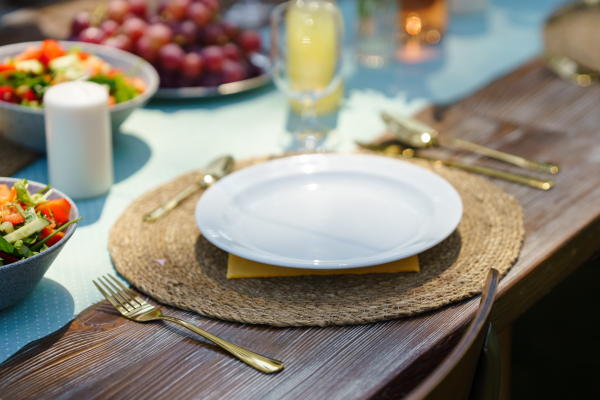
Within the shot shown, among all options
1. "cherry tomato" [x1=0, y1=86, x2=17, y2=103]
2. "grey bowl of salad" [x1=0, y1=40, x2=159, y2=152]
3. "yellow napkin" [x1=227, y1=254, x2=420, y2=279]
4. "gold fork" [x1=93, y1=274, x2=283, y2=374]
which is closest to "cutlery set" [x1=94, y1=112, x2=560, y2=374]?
"gold fork" [x1=93, y1=274, x2=283, y2=374]

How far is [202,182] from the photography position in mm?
856

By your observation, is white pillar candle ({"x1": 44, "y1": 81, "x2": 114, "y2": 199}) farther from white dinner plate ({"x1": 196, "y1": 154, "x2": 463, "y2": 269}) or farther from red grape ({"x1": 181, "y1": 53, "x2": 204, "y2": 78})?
red grape ({"x1": 181, "y1": 53, "x2": 204, "y2": 78})

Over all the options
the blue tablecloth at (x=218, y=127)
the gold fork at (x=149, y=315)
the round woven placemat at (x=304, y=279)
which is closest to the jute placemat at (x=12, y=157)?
the blue tablecloth at (x=218, y=127)

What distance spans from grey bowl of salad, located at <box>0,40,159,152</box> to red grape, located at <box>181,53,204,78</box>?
101 millimetres

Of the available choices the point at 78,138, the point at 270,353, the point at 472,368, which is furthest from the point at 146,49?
the point at 472,368

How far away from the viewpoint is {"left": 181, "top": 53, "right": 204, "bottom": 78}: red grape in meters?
1.15

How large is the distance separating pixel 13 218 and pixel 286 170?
352 millimetres

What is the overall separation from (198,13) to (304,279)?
0.73 meters

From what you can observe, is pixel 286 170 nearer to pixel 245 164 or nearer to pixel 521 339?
pixel 245 164

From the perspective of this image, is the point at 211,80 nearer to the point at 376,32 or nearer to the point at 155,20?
the point at 155,20

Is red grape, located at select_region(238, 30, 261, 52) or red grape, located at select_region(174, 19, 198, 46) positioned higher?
red grape, located at select_region(174, 19, 198, 46)

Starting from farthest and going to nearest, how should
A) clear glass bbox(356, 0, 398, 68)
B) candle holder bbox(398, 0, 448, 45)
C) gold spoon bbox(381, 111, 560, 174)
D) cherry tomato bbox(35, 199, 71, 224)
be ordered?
candle holder bbox(398, 0, 448, 45)
clear glass bbox(356, 0, 398, 68)
gold spoon bbox(381, 111, 560, 174)
cherry tomato bbox(35, 199, 71, 224)

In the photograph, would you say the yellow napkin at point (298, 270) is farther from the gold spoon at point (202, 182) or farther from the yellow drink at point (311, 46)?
the yellow drink at point (311, 46)

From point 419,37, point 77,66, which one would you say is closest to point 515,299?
point 77,66
